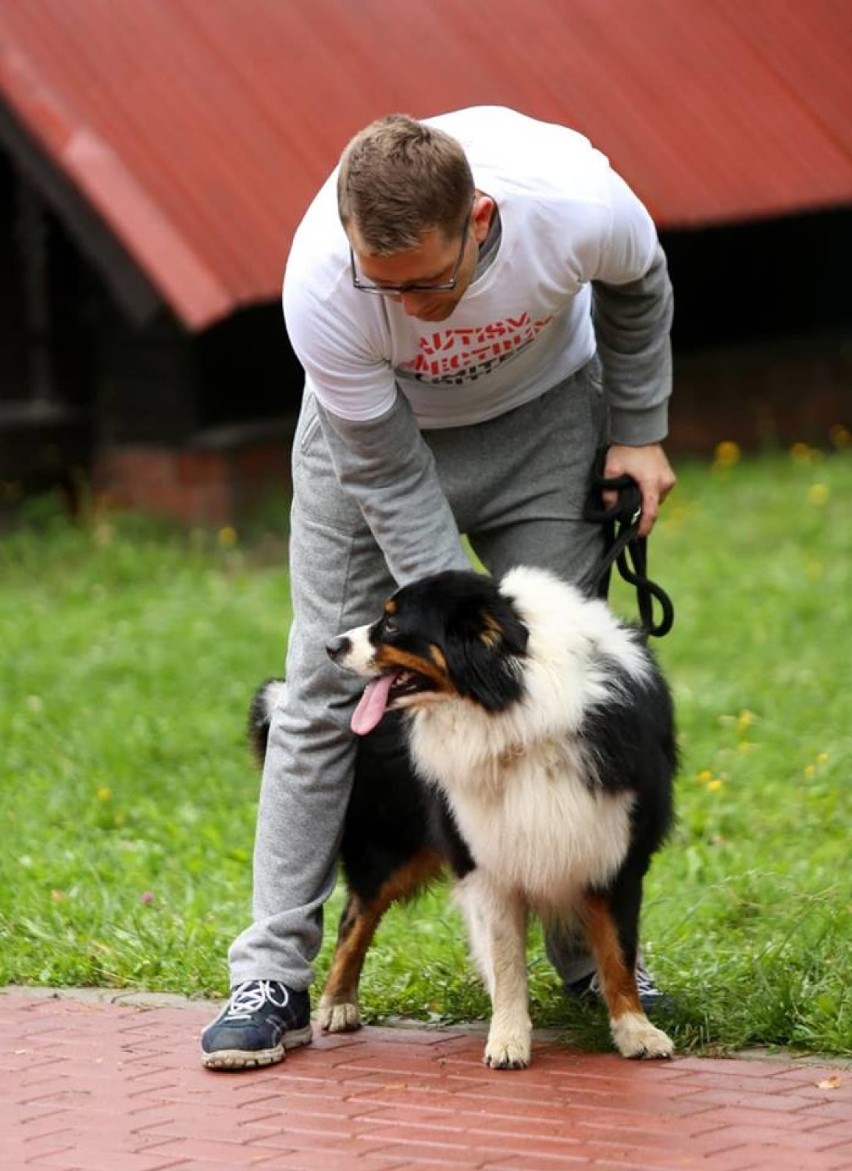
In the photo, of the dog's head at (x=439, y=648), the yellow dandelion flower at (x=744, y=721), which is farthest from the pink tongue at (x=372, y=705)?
the yellow dandelion flower at (x=744, y=721)

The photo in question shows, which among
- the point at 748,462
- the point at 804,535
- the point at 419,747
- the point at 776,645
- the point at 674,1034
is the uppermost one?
the point at 419,747

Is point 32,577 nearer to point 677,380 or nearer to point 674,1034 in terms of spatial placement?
point 677,380

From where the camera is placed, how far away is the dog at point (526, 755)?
13.2ft

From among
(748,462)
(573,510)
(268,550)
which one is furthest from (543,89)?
(573,510)

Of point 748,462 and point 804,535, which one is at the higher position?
point 804,535

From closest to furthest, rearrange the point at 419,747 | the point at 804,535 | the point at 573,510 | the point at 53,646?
the point at 419,747 < the point at 573,510 < the point at 53,646 < the point at 804,535

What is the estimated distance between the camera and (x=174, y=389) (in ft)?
38.3

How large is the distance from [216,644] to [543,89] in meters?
5.20

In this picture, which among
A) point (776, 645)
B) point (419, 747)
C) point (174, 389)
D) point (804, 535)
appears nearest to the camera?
point (419, 747)

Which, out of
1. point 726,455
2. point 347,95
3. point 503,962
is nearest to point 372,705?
point 503,962

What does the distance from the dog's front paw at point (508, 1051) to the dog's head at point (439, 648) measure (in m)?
0.80

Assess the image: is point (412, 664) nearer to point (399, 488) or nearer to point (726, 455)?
point (399, 488)

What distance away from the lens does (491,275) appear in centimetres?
400

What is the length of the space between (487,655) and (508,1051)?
93 cm
